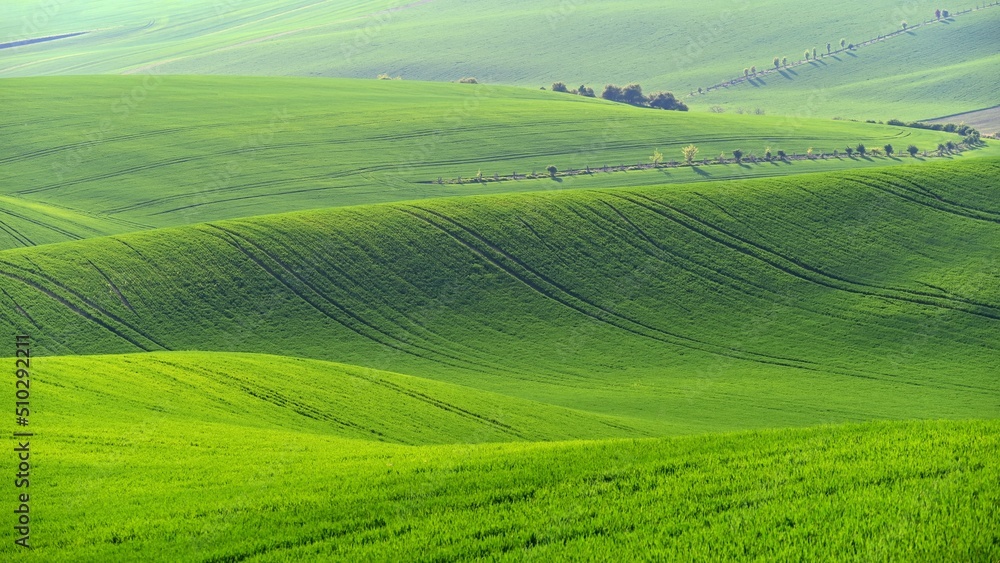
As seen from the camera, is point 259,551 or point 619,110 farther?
point 619,110

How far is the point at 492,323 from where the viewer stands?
179 ft

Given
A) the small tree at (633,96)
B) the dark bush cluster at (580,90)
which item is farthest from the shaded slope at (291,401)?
the dark bush cluster at (580,90)

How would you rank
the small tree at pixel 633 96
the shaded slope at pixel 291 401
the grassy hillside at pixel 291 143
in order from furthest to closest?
the small tree at pixel 633 96, the grassy hillside at pixel 291 143, the shaded slope at pixel 291 401

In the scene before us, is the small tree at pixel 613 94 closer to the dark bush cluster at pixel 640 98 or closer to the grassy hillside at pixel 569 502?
the dark bush cluster at pixel 640 98

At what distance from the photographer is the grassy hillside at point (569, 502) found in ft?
35.6

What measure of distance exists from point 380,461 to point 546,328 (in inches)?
1453

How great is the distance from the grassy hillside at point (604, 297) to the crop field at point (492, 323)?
26cm

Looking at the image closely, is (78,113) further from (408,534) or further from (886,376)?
(408,534)

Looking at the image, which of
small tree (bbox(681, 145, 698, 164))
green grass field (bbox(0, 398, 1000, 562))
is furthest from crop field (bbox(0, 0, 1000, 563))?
small tree (bbox(681, 145, 698, 164))

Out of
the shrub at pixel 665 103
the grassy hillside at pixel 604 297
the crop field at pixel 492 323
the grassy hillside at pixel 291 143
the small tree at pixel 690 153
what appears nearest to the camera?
the crop field at pixel 492 323

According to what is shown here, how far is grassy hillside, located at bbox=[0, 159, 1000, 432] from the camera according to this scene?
4747 centimetres

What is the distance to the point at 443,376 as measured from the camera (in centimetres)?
4766

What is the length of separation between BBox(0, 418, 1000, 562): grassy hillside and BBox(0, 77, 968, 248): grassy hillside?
215ft

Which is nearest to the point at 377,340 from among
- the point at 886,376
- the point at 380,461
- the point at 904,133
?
the point at 886,376
